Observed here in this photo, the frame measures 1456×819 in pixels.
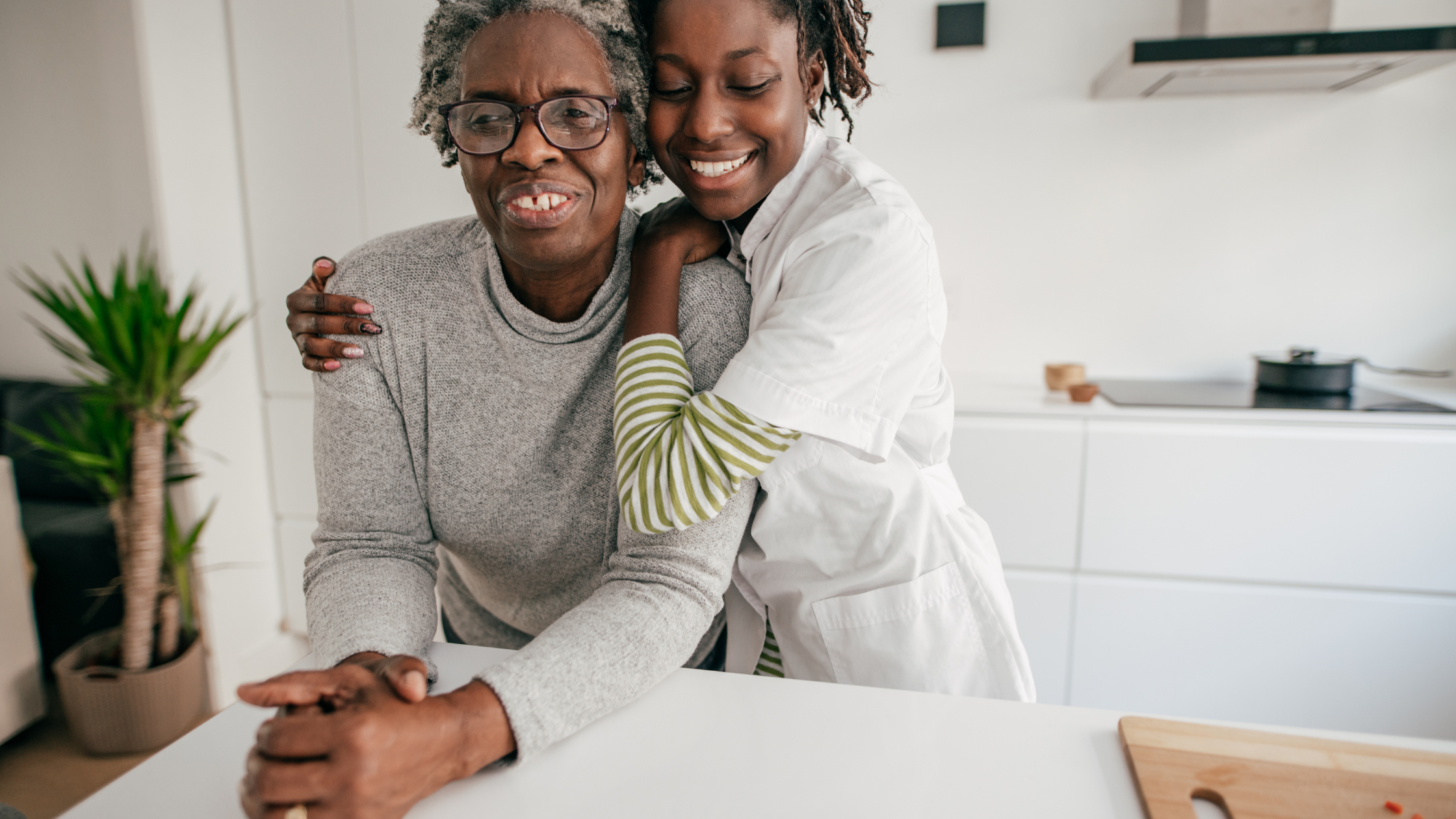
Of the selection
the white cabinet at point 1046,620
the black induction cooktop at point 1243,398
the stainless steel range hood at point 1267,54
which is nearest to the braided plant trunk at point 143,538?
the white cabinet at point 1046,620

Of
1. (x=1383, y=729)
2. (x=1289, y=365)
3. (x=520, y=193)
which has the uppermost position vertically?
(x=520, y=193)

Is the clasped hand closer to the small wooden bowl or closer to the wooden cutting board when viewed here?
the wooden cutting board

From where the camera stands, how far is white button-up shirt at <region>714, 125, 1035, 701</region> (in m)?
0.85

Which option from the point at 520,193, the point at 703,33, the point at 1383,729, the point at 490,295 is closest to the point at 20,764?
the point at 490,295

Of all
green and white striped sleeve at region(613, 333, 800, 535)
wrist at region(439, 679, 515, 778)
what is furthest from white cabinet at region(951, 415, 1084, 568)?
wrist at region(439, 679, 515, 778)

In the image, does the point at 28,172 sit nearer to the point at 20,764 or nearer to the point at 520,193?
the point at 20,764

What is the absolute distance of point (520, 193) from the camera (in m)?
0.91

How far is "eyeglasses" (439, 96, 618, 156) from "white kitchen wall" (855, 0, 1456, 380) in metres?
1.63

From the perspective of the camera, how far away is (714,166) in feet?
3.32

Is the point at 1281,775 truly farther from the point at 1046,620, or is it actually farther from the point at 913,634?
the point at 1046,620

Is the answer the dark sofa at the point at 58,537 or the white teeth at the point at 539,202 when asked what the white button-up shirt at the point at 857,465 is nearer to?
the white teeth at the point at 539,202

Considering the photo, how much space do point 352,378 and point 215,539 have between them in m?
1.90

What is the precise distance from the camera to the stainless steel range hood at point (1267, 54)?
172 centimetres

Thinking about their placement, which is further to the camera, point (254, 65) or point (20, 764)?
point (254, 65)
